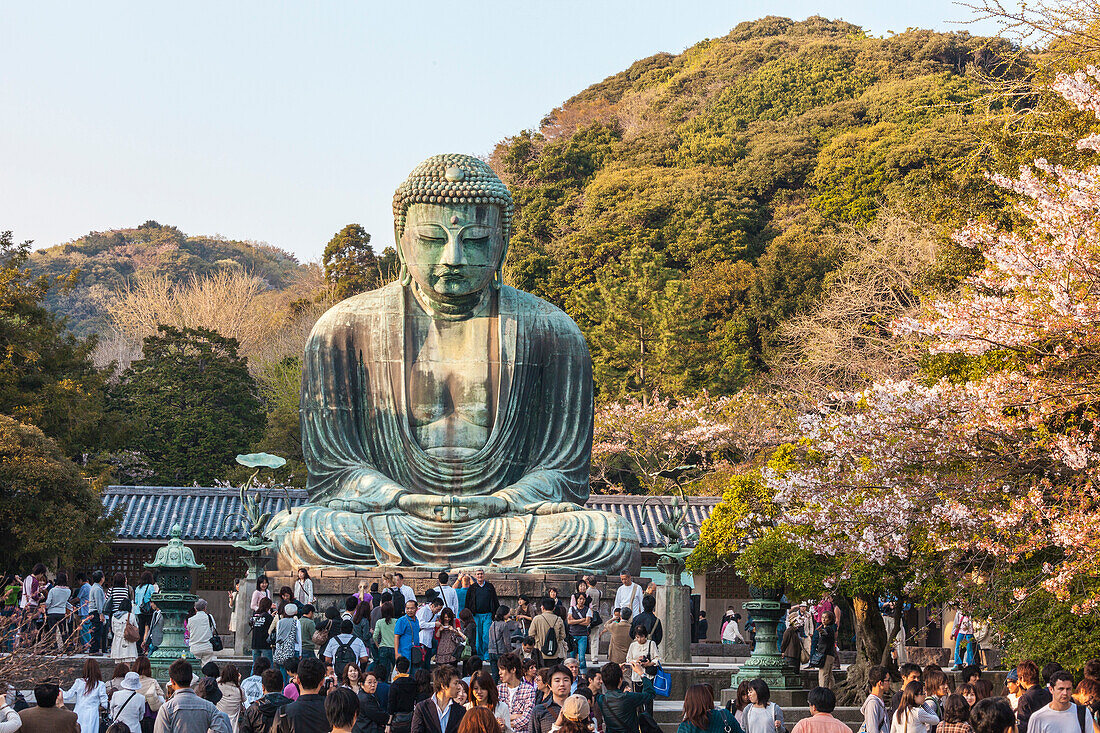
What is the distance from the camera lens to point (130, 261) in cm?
6444

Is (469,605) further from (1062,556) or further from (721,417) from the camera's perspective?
(721,417)

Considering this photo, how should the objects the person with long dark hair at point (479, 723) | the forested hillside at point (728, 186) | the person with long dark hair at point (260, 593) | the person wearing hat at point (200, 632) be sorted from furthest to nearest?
the forested hillside at point (728, 186), the person wearing hat at point (200, 632), the person with long dark hair at point (260, 593), the person with long dark hair at point (479, 723)

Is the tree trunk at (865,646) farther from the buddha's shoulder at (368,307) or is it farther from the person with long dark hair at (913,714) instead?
the buddha's shoulder at (368,307)

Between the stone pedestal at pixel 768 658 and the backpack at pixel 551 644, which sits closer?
the backpack at pixel 551 644

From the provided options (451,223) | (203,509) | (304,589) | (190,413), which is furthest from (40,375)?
(304,589)

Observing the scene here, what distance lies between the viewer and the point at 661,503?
27.4 m

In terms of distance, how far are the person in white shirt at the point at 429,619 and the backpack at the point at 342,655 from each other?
959 millimetres

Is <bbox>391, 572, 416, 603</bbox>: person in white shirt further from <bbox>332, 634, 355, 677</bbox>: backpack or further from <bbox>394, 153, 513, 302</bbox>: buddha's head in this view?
<bbox>394, 153, 513, 302</bbox>: buddha's head

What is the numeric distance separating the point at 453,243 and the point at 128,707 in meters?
8.15

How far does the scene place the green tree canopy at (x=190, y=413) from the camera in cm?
2962

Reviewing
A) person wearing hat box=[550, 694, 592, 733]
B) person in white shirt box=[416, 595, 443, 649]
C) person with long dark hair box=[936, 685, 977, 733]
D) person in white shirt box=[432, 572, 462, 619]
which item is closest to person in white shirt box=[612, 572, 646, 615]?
person in white shirt box=[432, 572, 462, 619]

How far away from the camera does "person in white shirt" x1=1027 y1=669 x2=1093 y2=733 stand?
301 inches

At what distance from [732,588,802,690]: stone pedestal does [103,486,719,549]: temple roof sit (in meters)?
10.9

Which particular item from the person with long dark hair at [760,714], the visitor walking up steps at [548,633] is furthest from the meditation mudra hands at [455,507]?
the person with long dark hair at [760,714]
